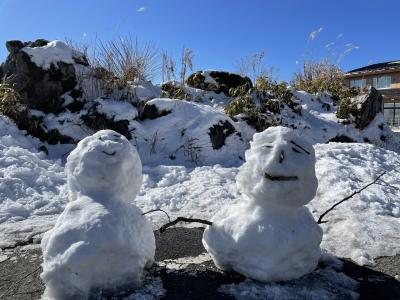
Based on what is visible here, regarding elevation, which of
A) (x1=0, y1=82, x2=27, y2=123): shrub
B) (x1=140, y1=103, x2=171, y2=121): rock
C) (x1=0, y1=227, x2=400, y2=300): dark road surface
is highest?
(x1=0, y1=82, x2=27, y2=123): shrub

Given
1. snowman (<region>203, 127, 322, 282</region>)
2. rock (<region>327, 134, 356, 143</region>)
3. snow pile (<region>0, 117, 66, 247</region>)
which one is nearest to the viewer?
snowman (<region>203, 127, 322, 282</region>)

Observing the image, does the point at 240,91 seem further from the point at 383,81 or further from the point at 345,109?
the point at 383,81

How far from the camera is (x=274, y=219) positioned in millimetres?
2838

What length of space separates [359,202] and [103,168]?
3310mm

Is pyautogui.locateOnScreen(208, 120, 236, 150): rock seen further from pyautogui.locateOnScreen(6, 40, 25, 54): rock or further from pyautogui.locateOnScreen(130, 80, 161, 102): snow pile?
pyautogui.locateOnScreen(6, 40, 25, 54): rock

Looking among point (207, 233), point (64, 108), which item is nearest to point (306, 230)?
point (207, 233)

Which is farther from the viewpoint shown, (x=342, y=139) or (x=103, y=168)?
(x=342, y=139)

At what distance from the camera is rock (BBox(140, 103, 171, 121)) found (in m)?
7.77

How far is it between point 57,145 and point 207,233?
4884 millimetres

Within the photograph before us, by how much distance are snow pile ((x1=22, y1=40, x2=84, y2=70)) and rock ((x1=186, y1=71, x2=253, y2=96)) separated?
10.4ft

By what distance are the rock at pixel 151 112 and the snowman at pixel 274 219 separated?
494cm

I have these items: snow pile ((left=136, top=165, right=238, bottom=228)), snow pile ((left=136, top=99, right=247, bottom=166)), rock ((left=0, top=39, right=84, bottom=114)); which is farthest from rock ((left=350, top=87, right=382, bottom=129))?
rock ((left=0, top=39, right=84, bottom=114))

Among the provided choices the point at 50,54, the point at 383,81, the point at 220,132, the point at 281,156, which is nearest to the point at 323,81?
the point at 220,132

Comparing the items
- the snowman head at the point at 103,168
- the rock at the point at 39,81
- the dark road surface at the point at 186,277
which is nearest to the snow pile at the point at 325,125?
the rock at the point at 39,81
